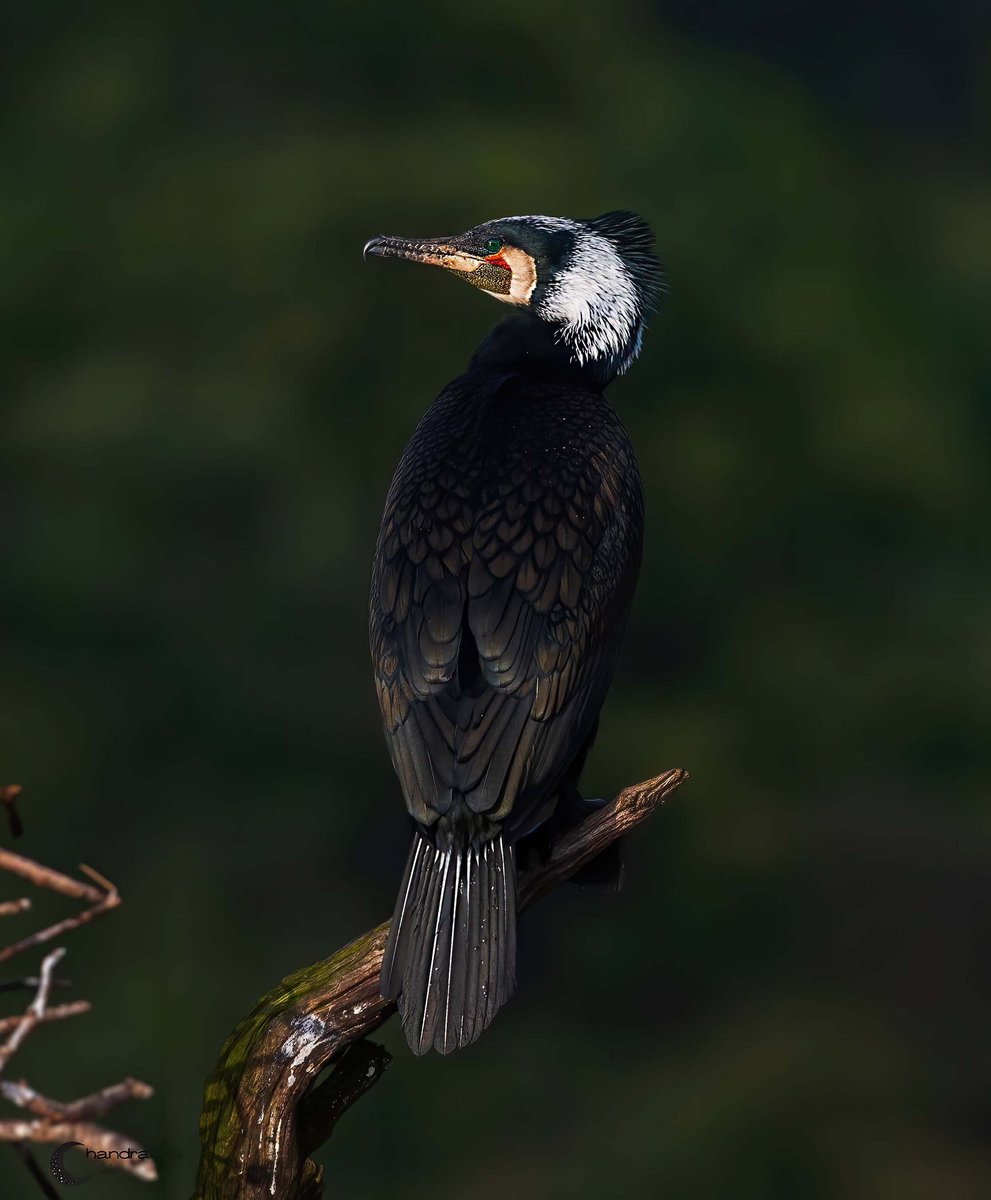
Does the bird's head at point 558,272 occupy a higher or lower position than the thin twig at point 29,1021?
higher

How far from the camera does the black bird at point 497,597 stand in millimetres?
1719

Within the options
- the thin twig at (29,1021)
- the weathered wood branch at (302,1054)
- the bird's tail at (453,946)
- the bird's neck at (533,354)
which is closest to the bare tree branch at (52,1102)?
the thin twig at (29,1021)

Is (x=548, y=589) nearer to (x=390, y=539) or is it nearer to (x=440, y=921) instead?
(x=390, y=539)

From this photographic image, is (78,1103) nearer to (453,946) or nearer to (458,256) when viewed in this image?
(453,946)

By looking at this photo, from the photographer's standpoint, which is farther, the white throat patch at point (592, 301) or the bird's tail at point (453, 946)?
the white throat patch at point (592, 301)

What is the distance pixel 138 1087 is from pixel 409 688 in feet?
3.30

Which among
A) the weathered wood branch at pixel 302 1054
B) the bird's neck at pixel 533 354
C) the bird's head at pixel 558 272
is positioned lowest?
the weathered wood branch at pixel 302 1054

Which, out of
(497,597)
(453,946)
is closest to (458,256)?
(497,597)

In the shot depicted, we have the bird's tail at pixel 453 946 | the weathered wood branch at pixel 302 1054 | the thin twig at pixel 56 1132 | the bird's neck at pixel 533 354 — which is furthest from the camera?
the bird's neck at pixel 533 354

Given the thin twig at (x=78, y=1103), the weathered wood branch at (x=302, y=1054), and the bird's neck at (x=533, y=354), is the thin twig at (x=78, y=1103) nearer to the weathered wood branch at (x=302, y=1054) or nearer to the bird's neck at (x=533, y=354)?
the weathered wood branch at (x=302, y=1054)

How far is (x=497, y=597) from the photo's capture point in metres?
1.84

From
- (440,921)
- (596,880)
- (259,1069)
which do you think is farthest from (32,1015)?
(596,880)

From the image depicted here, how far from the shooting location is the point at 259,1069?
1.86 m

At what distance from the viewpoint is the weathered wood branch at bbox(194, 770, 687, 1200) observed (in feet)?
6.06
